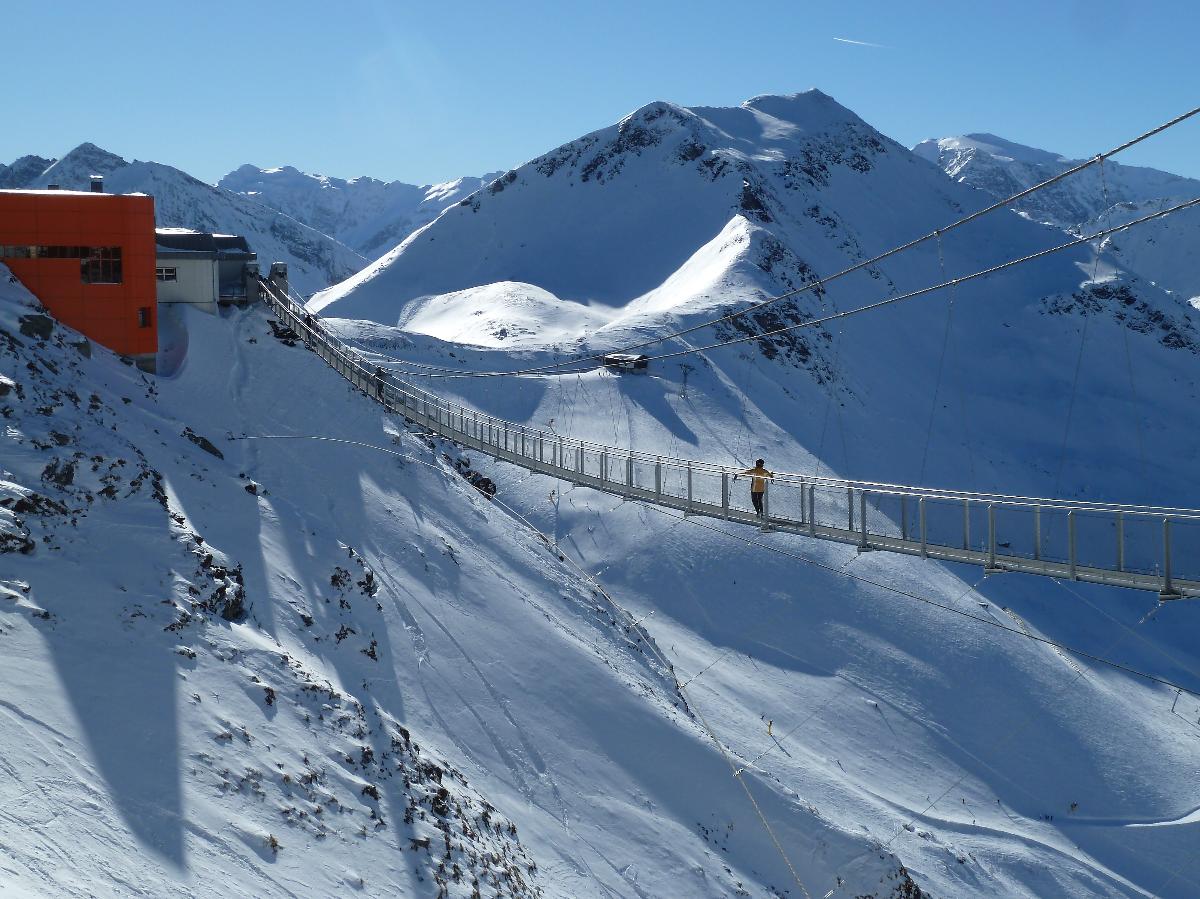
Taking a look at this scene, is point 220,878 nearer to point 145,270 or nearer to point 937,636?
point 145,270

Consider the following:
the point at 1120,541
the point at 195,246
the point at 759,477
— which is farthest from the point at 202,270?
the point at 1120,541

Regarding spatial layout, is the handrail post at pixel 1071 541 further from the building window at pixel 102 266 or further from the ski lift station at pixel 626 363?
the ski lift station at pixel 626 363

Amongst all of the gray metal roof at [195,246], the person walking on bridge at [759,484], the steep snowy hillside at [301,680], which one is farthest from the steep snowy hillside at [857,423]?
the gray metal roof at [195,246]

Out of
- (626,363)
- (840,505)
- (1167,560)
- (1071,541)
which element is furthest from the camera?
(626,363)

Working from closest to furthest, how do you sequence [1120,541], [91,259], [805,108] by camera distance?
1. [1120,541]
2. [91,259]
3. [805,108]

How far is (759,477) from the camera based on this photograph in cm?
2116

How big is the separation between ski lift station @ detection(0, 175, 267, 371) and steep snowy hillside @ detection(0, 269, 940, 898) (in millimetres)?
1143

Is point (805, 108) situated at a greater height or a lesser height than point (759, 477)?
greater

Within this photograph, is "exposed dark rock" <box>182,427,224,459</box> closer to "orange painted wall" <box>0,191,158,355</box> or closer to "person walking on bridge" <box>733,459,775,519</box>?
"orange painted wall" <box>0,191,158,355</box>

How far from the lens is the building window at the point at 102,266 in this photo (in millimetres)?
27719

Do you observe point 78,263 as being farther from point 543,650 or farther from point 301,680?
point 543,650

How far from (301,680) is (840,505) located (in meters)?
32.7

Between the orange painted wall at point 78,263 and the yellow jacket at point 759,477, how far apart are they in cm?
1723

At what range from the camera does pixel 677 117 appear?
103312 millimetres
